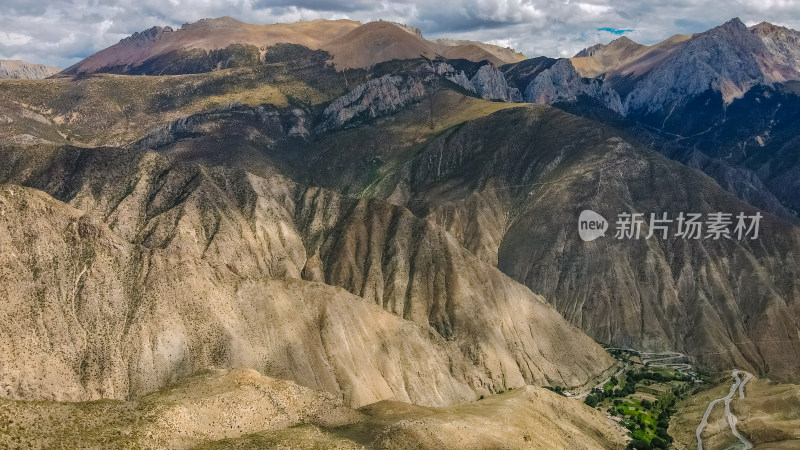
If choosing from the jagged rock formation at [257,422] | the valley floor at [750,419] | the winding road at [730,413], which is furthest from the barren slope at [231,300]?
the winding road at [730,413]

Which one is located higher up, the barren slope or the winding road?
the barren slope

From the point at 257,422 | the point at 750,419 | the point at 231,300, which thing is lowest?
the point at 750,419

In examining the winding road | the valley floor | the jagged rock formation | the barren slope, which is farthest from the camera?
the winding road

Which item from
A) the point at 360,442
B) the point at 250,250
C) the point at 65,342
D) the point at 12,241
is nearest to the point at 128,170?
the point at 250,250

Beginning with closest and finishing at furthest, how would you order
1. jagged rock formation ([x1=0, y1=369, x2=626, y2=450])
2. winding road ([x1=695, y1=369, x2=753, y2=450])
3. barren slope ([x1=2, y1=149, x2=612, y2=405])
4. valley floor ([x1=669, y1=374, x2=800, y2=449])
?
jagged rock formation ([x1=0, y1=369, x2=626, y2=450]) → barren slope ([x1=2, y1=149, x2=612, y2=405]) → valley floor ([x1=669, y1=374, x2=800, y2=449]) → winding road ([x1=695, y1=369, x2=753, y2=450])

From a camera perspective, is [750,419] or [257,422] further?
[750,419]

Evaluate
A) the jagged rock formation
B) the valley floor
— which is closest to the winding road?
the valley floor

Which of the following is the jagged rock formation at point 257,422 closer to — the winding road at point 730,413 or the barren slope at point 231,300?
the barren slope at point 231,300

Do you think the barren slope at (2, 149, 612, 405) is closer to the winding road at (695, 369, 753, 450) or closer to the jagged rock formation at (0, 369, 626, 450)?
the jagged rock formation at (0, 369, 626, 450)

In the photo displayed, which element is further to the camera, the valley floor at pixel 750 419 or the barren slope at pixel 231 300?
the valley floor at pixel 750 419

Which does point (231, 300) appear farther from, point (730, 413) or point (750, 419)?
point (750, 419)

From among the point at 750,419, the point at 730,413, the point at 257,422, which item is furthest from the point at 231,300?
the point at 750,419

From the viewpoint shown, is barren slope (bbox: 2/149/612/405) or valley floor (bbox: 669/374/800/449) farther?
valley floor (bbox: 669/374/800/449)

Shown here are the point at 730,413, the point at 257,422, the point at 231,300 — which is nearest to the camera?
the point at 257,422
